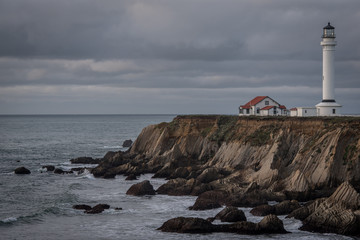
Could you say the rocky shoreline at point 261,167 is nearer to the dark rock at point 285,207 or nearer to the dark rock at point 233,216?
the dark rock at point 285,207

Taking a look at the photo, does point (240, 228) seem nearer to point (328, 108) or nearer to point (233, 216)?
point (233, 216)

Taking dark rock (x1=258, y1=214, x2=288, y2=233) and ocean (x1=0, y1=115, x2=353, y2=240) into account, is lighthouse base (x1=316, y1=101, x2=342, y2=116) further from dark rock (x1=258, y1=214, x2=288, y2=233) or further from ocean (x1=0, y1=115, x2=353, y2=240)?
dark rock (x1=258, y1=214, x2=288, y2=233)

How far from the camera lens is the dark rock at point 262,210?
40.0 m

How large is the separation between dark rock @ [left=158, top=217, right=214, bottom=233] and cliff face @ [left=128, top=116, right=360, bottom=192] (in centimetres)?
1250

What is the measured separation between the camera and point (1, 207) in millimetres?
45969

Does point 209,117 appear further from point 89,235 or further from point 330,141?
point 89,235

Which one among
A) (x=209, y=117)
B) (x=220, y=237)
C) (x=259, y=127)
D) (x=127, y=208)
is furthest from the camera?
(x=209, y=117)

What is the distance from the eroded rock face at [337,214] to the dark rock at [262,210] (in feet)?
10.5

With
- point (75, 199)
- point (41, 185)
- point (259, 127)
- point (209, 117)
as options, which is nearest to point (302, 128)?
point (259, 127)

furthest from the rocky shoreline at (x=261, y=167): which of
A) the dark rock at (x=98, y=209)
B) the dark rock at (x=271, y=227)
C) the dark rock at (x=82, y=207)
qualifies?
the dark rock at (x=82, y=207)

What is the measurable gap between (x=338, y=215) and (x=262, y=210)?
6623mm

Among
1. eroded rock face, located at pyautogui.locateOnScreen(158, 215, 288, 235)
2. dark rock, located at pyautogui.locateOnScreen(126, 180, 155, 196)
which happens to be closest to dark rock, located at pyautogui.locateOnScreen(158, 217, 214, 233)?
eroded rock face, located at pyautogui.locateOnScreen(158, 215, 288, 235)

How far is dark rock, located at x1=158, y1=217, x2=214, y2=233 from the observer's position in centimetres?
3538

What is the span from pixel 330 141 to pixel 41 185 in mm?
33337
